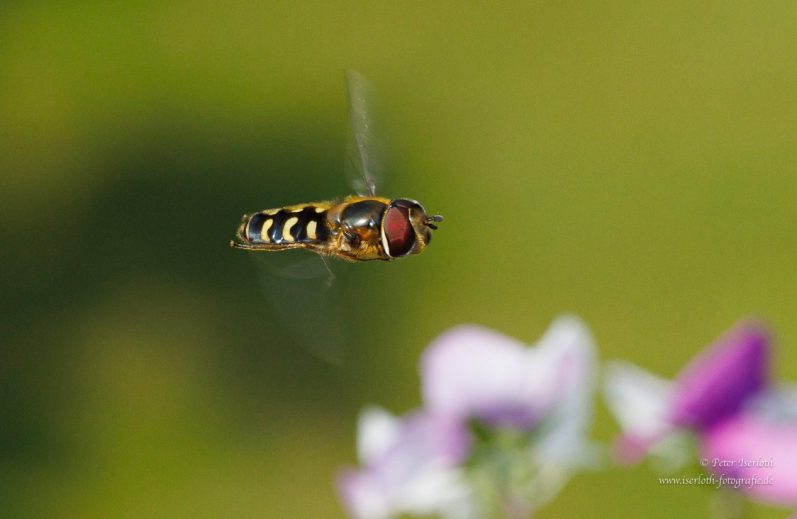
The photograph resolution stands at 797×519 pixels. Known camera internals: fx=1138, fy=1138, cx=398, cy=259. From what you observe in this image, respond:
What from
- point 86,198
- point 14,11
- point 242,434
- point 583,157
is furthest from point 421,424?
point 14,11

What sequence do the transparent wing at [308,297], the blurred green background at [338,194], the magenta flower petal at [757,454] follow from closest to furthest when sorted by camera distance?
the magenta flower petal at [757,454] → the transparent wing at [308,297] → the blurred green background at [338,194]

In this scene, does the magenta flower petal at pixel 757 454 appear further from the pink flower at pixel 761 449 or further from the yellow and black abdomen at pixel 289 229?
the yellow and black abdomen at pixel 289 229

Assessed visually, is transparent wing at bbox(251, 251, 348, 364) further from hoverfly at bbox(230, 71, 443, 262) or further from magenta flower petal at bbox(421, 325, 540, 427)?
magenta flower petal at bbox(421, 325, 540, 427)

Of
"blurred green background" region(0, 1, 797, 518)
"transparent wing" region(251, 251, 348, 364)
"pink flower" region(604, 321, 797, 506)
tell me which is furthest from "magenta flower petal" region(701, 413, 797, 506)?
"blurred green background" region(0, 1, 797, 518)

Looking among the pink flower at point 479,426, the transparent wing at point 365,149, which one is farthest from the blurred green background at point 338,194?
the pink flower at point 479,426

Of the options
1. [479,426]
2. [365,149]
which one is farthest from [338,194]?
[479,426]

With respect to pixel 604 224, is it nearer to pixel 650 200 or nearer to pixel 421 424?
pixel 650 200
